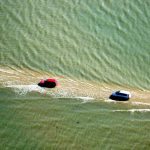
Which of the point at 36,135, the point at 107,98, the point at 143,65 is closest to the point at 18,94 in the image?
the point at 36,135

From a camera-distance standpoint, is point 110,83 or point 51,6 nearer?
point 110,83

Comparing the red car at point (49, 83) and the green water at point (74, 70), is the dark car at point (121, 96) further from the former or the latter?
the red car at point (49, 83)

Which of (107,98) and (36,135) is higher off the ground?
(107,98)

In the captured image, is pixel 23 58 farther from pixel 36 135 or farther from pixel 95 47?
pixel 36 135

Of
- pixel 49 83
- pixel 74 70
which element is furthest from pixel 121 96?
pixel 74 70

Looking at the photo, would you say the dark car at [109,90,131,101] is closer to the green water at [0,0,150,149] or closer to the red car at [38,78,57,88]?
the green water at [0,0,150,149]

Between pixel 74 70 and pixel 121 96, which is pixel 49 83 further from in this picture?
pixel 121 96
